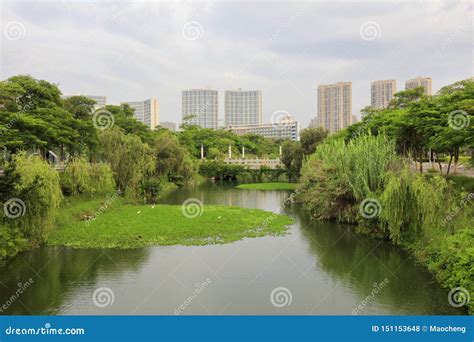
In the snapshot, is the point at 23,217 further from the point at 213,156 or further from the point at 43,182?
the point at 213,156

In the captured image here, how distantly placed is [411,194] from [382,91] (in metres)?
56.5

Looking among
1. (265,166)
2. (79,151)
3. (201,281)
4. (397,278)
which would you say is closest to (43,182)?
(201,281)

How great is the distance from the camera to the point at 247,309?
10.4m

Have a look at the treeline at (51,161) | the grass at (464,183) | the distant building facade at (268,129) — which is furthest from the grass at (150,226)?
the distant building facade at (268,129)

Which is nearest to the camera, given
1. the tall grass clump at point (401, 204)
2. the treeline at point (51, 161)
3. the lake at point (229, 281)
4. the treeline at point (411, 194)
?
the lake at point (229, 281)

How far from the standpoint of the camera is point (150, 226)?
1927 cm

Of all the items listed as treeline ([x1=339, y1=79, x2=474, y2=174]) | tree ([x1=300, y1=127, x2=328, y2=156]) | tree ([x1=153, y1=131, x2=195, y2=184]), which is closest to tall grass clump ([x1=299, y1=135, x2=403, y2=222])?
treeline ([x1=339, y1=79, x2=474, y2=174])

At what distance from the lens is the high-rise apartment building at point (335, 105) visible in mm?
82938

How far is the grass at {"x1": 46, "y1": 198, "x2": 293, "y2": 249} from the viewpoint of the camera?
17094mm

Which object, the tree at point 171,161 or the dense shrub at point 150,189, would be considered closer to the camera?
the dense shrub at point 150,189

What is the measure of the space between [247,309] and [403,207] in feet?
26.2

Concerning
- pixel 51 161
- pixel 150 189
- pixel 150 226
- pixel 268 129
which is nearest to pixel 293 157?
pixel 150 189

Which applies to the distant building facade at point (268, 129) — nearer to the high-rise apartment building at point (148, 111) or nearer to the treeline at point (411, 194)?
the high-rise apartment building at point (148, 111)

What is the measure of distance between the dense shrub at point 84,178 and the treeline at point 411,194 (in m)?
11.7
